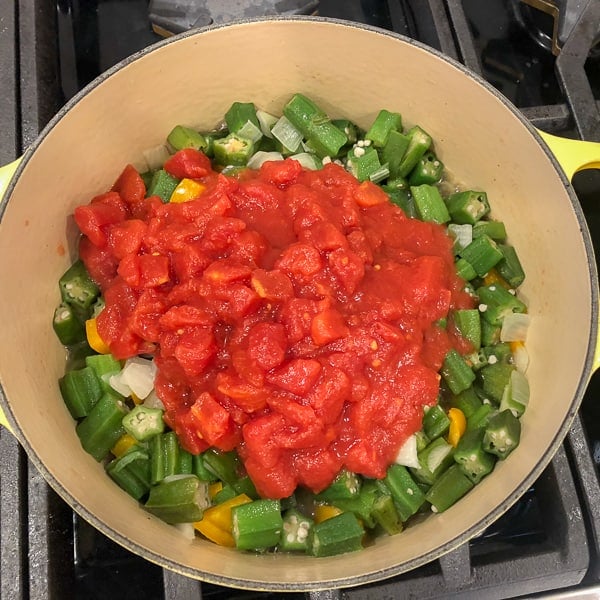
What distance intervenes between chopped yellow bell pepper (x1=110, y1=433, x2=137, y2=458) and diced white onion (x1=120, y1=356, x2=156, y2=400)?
146 mm

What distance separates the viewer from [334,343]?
210 centimetres

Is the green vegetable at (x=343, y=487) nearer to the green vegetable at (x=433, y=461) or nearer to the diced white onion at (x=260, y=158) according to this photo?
the green vegetable at (x=433, y=461)

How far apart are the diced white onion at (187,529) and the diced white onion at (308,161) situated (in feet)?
4.46

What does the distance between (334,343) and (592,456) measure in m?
1.12

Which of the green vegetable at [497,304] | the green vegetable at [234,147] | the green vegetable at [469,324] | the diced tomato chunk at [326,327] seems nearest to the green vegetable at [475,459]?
the green vegetable at [469,324]

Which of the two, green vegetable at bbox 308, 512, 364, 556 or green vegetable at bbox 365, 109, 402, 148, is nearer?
green vegetable at bbox 308, 512, 364, 556

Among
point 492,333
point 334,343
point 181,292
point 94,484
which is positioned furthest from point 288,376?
point 492,333

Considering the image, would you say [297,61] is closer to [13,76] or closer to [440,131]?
[440,131]

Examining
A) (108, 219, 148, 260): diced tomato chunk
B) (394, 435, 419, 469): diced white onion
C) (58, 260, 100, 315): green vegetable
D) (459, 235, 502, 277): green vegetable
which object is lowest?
(394, 435, 419, 469): diced white onion

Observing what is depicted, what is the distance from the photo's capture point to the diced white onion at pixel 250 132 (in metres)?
2.61

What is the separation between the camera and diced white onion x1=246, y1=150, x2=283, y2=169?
2611 mm

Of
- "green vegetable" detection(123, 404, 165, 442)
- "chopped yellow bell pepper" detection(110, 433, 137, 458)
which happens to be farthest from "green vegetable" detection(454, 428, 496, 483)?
"chopped yellow bell pepper" detection(110, 433, 137, 458)

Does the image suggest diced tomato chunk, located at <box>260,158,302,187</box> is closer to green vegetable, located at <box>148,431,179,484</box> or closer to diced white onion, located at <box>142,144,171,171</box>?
diced white onion, located at <box>142,144,171,171</box>

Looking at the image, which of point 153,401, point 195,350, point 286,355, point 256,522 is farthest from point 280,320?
point 256,522
